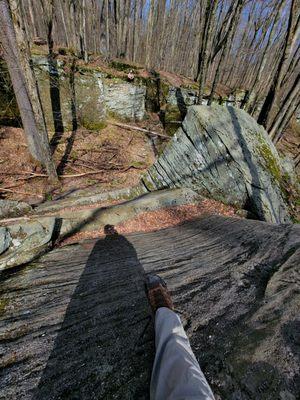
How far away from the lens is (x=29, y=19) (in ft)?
48.5

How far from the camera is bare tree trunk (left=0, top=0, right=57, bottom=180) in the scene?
632 cm

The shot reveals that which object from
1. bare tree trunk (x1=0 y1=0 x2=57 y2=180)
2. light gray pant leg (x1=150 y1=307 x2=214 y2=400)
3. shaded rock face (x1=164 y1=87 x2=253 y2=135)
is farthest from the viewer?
shaded rock face (x1=164 y1=87 x2=253 y2=135)

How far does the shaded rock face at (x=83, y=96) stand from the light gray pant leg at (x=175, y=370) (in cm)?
1211

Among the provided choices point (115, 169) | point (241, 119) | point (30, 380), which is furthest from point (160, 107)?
point (30, 380)

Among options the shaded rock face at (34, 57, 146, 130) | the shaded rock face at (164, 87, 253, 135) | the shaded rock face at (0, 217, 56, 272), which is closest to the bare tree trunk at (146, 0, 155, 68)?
the shaded rock face at (164, 87, 253, 135)

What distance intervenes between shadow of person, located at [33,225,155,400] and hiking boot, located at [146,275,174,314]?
26cm

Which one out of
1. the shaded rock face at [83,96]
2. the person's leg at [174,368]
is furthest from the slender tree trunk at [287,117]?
the shaded rock face at [83,96]

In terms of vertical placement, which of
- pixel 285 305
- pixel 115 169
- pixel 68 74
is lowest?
pixel 115 169

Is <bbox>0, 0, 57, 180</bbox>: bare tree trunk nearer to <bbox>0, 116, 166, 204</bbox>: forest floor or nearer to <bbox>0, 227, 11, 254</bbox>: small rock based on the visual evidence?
<bbox>0, 116, 166, 204</bbox>: forest floor

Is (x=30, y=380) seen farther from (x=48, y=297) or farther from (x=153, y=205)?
(x=153, y=205)

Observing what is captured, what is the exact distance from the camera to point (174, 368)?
114cm

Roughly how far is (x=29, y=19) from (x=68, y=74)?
8027mm

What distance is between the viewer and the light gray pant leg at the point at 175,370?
1001mm

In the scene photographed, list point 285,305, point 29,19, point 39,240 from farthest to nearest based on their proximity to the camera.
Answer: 1. point 29,19
2. point 39,240
3. point 285,305
